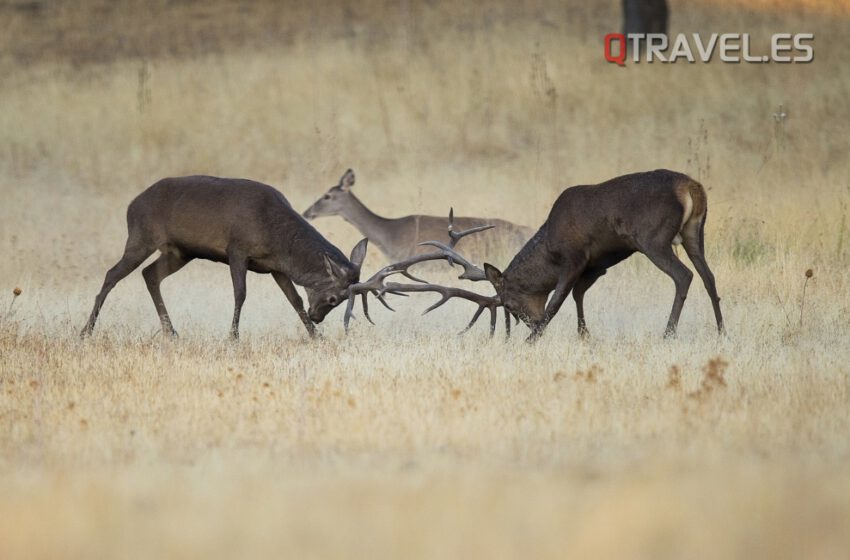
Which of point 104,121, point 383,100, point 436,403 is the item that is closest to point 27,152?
point 104,121

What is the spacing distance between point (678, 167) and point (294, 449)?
53.1 ft

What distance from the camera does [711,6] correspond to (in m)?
31.4

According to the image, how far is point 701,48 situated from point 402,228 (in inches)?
467

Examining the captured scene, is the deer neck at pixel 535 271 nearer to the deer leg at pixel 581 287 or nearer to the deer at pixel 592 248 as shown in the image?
the deer at pixel 592 248

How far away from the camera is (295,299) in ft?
38.9

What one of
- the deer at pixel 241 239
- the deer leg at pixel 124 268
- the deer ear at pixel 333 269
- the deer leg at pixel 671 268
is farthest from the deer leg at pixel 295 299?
the deer leg at pixel 671 268

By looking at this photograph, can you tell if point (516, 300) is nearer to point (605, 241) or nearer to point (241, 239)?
point (605, 241)

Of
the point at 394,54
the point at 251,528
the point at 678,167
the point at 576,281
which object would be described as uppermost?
the point at 394,54

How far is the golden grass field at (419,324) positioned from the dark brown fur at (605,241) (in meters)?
0.39

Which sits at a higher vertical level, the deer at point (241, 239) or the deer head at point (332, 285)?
the deer at point (241, 239)

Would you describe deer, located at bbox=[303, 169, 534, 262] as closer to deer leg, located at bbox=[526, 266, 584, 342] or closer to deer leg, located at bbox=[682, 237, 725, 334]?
deer leg, located at bbox=[526, 266, 584, 342]

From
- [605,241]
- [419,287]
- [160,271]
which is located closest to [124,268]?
[160,271]

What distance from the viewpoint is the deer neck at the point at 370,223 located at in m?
18.3

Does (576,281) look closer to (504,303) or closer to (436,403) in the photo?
(504,303)
